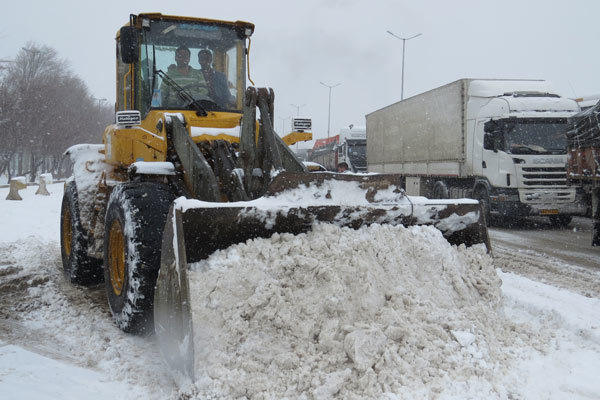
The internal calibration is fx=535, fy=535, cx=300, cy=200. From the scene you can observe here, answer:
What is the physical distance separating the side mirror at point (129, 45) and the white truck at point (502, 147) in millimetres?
8724

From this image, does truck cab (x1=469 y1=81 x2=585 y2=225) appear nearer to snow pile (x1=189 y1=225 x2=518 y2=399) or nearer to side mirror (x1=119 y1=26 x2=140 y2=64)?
snow pile (x1=189 y1=225 x2=518 y2=399)

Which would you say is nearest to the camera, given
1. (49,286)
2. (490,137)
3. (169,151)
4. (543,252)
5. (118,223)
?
(118,223)

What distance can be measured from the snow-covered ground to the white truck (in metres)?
7.27

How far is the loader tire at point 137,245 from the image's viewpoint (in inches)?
148

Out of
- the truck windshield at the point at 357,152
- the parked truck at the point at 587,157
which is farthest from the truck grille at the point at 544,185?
the truck windshield at the point at 357,152

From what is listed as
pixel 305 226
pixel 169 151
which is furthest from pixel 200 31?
pixel 305 226

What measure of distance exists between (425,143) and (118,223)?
40.9 feet

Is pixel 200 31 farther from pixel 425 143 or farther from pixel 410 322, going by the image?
pixel 425 143

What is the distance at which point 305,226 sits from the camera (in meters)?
3.82

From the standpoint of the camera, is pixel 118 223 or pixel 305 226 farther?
pixel 118 223

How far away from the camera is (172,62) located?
5.25 meters

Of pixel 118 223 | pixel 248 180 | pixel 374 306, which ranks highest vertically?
pixel 248 180

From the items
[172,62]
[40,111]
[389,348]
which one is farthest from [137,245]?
[40,111]

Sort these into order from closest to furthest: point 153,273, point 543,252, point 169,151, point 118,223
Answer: point 153,273
point 118,223
point 169,151
point 543,252
